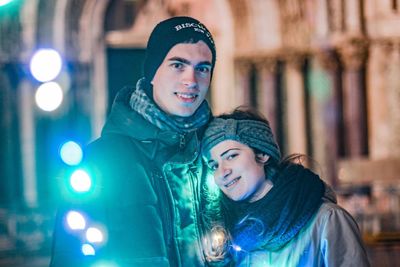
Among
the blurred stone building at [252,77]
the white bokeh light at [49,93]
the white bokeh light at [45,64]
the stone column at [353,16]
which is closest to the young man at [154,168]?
the white bokeh light at [45,64]

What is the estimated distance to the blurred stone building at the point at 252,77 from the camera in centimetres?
1367

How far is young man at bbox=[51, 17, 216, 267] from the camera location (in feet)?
10.5

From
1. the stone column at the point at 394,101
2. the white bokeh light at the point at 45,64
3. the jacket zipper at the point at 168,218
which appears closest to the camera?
the jacket zipper at the point at 168,218

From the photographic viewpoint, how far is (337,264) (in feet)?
10.9

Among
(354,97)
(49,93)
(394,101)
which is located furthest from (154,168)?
(394,101)

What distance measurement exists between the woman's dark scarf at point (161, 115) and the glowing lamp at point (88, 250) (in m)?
0.51

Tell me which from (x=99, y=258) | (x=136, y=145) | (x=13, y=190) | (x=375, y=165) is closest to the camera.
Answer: (x=99, y=258)

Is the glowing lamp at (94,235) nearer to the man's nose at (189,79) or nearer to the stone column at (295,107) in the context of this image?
the man's nose at (189,79)

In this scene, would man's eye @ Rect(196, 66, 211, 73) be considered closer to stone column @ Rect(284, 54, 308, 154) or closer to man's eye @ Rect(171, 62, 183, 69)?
man's eye @ Rect(171, 62, 183, 69)

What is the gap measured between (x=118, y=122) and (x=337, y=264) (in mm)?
963

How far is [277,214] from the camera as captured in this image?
3389mm

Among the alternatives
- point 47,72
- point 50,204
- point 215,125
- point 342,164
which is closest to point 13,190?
point 50,204

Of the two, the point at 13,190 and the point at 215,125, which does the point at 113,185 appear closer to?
the point at 215,125

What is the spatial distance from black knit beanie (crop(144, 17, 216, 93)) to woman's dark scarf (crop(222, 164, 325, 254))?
2.03 ft
